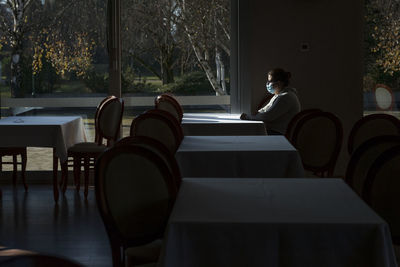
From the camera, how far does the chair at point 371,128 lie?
4609mm

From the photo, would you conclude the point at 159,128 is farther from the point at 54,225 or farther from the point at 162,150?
the point at 162,150

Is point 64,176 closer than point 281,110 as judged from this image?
No

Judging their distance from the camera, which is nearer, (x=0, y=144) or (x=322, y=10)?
(x=0, y=144)

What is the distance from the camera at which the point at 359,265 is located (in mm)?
2180

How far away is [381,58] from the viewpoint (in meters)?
7.28

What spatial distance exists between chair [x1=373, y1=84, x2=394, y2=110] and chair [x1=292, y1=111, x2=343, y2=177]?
2521mm

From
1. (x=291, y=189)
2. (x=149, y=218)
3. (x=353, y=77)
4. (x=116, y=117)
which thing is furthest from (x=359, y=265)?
(x=353, y=77)

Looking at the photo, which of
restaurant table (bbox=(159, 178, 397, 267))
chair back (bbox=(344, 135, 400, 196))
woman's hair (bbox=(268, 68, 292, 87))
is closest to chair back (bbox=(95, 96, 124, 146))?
woman's hair (bbox=(268, 68, 292, 87))

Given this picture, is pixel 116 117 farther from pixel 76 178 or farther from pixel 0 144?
pixel 0 144

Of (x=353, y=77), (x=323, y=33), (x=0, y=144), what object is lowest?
(x=0, y=144)

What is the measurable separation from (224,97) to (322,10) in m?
1.58

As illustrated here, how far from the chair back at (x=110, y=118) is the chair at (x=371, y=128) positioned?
2945mm

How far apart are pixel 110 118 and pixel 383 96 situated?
332 centimetres

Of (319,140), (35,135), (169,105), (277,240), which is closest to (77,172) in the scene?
(35,135)
